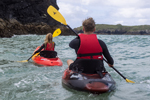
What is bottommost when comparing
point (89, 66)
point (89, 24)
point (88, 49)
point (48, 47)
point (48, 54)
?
point (48, 54)

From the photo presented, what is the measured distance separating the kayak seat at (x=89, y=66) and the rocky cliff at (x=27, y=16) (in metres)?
40.4

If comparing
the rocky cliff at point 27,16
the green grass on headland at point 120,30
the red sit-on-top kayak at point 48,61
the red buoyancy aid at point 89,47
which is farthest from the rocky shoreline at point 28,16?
the green grass on headland at point 120,30

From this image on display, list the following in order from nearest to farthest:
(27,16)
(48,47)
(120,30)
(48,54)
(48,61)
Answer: (48,61), (48,47), (48,54), (27,16), (120,30)

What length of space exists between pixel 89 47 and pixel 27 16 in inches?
2084

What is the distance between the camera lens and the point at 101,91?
3607 millimetres

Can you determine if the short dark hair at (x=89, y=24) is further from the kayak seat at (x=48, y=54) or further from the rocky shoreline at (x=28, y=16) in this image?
the rocky shoreline at (x=28, y=16)

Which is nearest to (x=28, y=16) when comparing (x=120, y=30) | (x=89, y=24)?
(x=89, y=24)

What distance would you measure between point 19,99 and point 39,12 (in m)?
57.2

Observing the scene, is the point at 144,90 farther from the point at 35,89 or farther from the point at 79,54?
the point at 35,89

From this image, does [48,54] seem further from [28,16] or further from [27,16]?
[28,16]

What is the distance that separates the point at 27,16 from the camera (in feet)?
176

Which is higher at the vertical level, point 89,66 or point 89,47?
point 89,47

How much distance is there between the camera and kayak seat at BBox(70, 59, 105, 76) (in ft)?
12.4

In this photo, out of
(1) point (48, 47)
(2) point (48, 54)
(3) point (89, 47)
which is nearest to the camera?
(3) point (89, 47)
